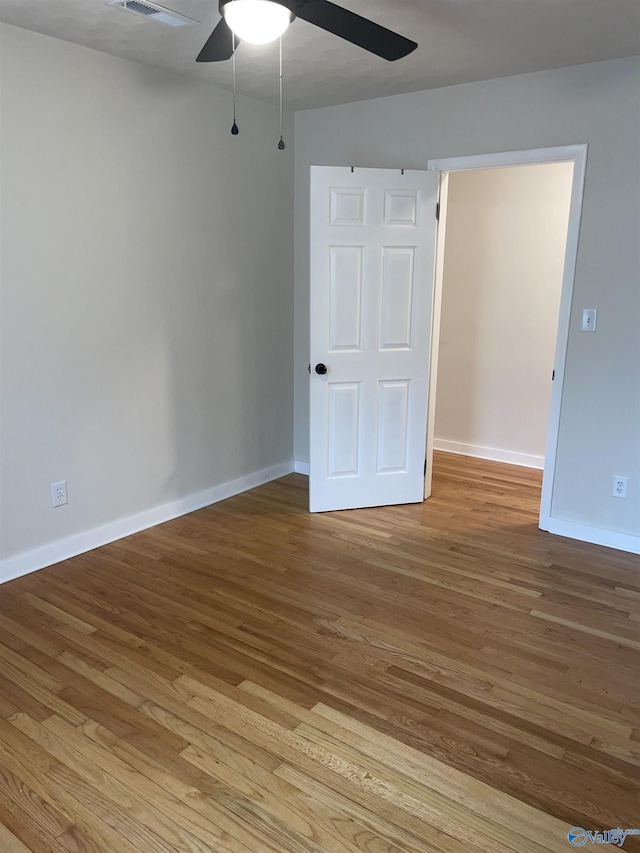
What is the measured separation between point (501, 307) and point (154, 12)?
3317 mm

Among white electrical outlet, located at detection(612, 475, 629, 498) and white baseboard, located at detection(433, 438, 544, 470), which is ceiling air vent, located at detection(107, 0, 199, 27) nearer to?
white electrical outlet, located at detection(612, 475, 629, 498)

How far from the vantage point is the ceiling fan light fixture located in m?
1.82

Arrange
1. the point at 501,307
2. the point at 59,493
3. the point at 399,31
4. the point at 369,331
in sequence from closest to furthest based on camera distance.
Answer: the point at 399,31 → the point at 59,493 → the point at 369,331 → the point at 501,307

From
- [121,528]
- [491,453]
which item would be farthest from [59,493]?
[491,453]

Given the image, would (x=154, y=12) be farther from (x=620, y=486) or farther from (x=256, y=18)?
(x=620, y=486)

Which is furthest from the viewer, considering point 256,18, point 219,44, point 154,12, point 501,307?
point 501,307

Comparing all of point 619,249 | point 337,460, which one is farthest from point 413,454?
point 619,249

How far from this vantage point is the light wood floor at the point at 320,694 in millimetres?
1735

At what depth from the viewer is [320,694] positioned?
2232mm

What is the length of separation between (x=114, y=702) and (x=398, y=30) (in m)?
2.86

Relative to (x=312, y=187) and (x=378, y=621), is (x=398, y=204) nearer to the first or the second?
(x=312, y=187)

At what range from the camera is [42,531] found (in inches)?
123

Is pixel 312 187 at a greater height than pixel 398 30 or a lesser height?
lesser

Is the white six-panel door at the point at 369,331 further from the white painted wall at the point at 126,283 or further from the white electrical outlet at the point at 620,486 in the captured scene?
the white electrical outlet at the point at 620,486
